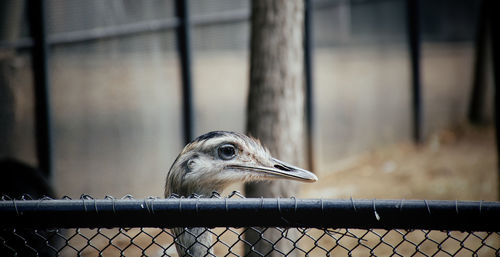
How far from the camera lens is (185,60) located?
651cm

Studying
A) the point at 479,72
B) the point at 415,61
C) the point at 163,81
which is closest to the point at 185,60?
the point at 163,81

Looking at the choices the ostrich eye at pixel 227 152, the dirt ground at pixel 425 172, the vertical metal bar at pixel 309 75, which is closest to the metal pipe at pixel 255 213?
the ostrich eye at pixel 227 152

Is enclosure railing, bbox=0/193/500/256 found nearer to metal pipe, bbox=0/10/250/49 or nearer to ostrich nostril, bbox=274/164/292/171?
ostrich nostril, bbox=274/164/292/171

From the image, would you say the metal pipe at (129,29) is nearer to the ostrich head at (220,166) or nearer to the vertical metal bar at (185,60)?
the vertical metal bar at (185,60)

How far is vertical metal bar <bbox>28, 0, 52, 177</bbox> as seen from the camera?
5.34 meters

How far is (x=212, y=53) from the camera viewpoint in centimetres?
686

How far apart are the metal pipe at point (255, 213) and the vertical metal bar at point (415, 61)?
727cm

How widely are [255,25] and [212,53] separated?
7.32 ft

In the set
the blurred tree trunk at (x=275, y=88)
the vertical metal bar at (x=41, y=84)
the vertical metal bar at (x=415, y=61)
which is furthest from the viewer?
the vertical metal bar at (x=415, y=61)

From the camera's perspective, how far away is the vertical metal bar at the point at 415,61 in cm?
925

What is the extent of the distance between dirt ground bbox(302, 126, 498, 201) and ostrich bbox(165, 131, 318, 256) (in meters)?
3.79

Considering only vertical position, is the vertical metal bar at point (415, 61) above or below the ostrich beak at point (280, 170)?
below

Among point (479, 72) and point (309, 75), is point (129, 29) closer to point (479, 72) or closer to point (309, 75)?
point (309, 75)

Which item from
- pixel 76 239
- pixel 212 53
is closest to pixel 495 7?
pixel 212 53
